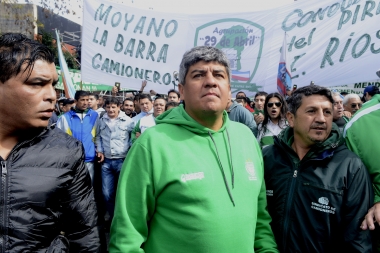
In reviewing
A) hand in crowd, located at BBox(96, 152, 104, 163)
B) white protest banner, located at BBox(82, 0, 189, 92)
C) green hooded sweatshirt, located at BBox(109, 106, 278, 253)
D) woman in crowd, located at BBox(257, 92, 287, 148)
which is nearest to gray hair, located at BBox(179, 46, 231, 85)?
green hooded sweatshirt, located at BBox(109, 106, 278, 253)

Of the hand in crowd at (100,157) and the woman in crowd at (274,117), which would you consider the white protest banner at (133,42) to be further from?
the woman in crowd at (274,117)

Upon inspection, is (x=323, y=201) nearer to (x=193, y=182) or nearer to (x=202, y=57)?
(x=193, y=182)

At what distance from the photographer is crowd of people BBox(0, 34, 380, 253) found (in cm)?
143

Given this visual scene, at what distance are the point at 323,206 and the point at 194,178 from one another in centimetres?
74

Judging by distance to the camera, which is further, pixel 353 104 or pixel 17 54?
pixel 353 104

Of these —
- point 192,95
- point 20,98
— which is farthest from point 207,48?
point 20,98

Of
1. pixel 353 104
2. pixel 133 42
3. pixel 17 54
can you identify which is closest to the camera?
pixel 17 54

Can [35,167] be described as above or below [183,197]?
above

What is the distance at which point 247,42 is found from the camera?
6664 mm

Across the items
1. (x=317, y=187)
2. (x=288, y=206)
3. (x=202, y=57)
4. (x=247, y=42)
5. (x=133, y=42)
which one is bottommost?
→ (x=288, y=206)

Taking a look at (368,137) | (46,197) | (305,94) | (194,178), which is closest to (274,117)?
(305,94)

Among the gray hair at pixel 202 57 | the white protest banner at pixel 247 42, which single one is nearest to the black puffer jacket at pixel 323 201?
the gray hair at pixel 202 57

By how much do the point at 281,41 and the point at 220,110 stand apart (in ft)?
17.1

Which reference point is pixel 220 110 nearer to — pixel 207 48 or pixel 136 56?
pixel 207 48
